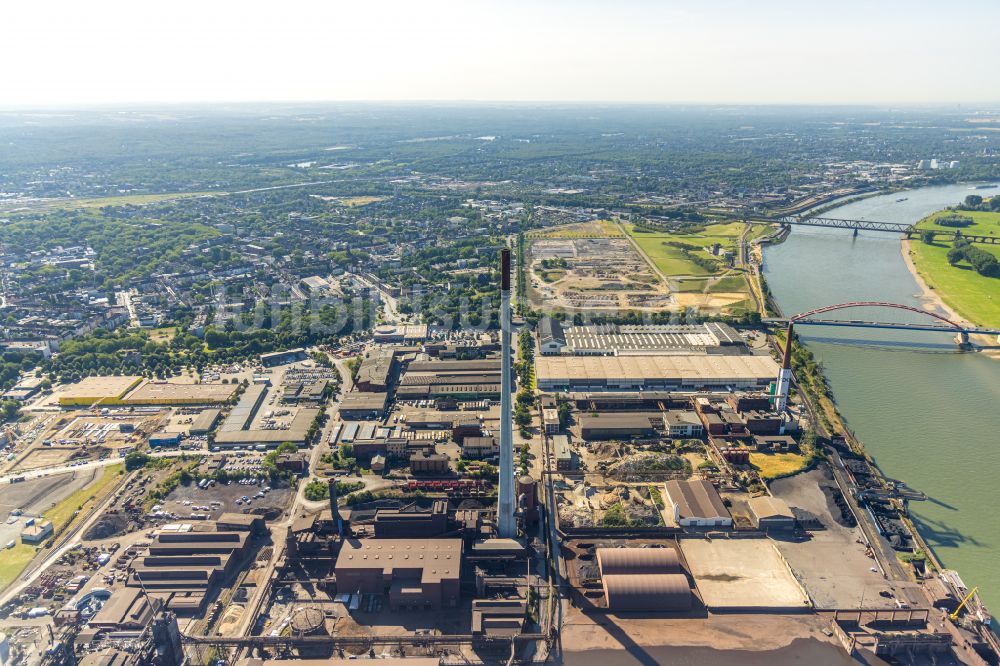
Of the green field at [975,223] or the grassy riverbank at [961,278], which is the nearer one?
the grassy riverbank at [961,278]

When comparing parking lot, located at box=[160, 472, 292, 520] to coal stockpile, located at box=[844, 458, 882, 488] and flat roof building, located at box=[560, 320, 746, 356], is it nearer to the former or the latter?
flat roof building, located at box=[560, 320, 746, 356]

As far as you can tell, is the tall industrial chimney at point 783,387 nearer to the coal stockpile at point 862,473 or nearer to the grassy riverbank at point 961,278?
the coal stockpile at point 862,473

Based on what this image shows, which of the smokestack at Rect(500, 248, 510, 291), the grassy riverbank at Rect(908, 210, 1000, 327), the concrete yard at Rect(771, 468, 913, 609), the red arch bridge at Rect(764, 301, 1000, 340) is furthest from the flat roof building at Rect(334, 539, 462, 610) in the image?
the grassy riverbank at Rect(908, 210, 1000, 327)

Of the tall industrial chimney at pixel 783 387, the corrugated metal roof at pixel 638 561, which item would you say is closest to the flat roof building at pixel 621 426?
the tall industrial chimney at pixel 783 387

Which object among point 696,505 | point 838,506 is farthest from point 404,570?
point 838,506

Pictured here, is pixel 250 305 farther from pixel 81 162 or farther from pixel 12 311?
pixel 81 162

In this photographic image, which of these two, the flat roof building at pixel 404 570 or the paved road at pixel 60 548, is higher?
the flat roof building at pixel 404 570
